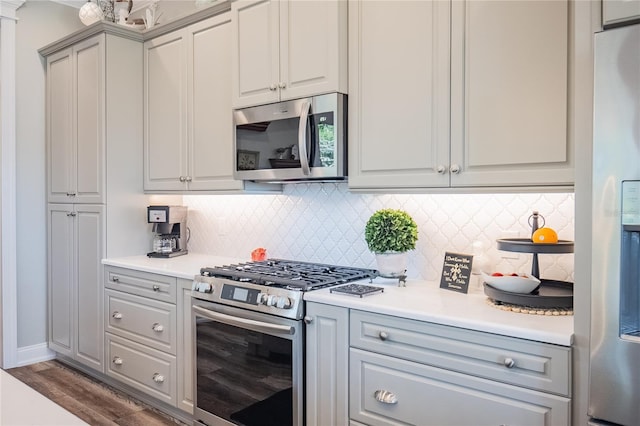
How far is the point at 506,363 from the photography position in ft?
5.61

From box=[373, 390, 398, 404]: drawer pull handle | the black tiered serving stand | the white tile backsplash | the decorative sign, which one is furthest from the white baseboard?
the black tiered serving stand

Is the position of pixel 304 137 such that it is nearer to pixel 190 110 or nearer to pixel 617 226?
pixel 190 110

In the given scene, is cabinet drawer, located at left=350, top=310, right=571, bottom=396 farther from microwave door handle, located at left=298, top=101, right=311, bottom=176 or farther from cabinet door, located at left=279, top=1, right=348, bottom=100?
cabinet door, located at left=279, top=1, right=348, bottom=100

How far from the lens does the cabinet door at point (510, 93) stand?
1896mm

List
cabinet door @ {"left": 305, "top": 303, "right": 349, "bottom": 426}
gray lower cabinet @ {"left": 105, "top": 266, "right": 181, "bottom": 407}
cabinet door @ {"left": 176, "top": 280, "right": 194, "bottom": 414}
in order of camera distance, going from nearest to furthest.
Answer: cabinet door @ {"left": 305, "top": 303, "right": 349, "bottom": 426}, cabinet door @ {"left": 176, "top": 280, "right": 194, "bottom": 414}, gray lower cabinet @ {"left": 105, "top": 266, "right": 181, "bottom": 407}

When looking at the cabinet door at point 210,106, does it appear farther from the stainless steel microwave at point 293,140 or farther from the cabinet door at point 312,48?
the cabinet door at point 312,48

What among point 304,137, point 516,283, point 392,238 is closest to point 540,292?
point 516,283

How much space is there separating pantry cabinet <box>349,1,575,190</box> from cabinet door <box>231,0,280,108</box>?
19.5 inches

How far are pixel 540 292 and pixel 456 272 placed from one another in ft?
1.40

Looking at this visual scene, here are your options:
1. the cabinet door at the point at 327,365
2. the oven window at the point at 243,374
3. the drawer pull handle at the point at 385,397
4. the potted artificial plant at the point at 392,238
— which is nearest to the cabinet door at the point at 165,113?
the oven window at the point at 243,374

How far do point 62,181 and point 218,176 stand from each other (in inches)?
61.5

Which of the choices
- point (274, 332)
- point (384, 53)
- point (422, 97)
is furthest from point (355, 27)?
point (274, 332)

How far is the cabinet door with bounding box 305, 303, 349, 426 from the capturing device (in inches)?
85.6

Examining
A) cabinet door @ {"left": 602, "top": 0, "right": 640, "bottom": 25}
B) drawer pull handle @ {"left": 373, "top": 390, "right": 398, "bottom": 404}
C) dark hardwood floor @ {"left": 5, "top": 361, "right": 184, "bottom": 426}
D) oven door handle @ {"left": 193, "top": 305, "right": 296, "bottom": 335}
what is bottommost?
dark hardwood floor @ {"left": 5, "top": 361, "right": 184, "bottom": 426}
